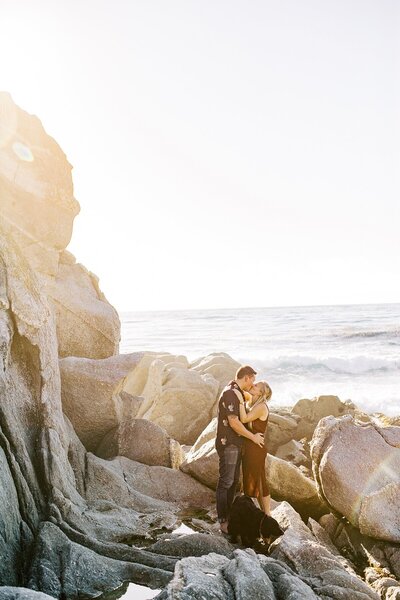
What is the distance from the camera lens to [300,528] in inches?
363

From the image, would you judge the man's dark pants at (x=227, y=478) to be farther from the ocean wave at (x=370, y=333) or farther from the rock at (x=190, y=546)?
the ocean wave at (x=370, y=333)

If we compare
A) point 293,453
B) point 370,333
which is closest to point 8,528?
point 293,453

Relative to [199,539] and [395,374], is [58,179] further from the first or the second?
[395,374]

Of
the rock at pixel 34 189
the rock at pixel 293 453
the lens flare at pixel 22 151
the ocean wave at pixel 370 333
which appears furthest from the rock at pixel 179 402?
the ocean wave at pixel 370 333

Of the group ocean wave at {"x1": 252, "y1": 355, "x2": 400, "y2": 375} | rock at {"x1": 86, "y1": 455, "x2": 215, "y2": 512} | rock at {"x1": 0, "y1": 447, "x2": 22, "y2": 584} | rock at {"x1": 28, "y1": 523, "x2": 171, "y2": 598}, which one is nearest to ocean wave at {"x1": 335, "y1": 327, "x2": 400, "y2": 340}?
ocean wave at {"x1": 252, "y1": 355, "x2": 400, "y2": 375}

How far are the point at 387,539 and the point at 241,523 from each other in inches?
112

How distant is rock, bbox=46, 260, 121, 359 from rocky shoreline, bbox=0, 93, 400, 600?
0.04 meters

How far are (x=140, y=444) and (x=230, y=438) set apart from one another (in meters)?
3.97

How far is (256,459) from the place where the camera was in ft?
31.6

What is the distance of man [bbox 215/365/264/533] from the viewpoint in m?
9.38

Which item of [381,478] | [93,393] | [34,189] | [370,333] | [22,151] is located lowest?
[370,333]

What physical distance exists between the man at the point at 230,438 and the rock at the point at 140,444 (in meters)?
3.49

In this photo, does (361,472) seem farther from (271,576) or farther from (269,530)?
(271,576)

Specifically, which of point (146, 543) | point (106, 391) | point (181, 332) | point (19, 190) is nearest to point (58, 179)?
point (19, 190)
